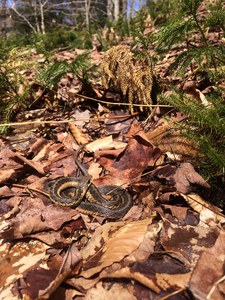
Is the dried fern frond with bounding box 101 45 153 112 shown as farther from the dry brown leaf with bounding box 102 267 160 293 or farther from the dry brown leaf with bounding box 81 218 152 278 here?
the dry brown leaf with bounding box 102 267 160 293

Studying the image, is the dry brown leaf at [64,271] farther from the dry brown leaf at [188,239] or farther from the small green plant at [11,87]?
the small green plant at [11,87]

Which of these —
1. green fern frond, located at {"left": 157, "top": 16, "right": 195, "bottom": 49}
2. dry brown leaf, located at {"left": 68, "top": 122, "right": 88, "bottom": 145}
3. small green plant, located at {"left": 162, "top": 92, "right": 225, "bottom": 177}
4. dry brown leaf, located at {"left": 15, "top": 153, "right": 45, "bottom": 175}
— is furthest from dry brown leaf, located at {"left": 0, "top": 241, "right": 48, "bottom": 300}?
green fern frond, located at {"left": 157, "top": 16, "right": 195, "bottom": 49}

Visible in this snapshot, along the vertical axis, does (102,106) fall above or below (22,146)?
above

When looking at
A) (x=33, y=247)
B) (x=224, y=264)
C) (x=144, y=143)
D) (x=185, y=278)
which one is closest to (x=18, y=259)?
(x=33, y=247)

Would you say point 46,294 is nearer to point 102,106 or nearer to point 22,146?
Answer: point 22,146

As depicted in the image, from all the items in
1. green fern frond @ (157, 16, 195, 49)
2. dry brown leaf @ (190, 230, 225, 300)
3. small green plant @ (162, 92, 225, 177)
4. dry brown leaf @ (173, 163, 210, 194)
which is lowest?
dry brown leaf @ (190, 230, 225, 300)

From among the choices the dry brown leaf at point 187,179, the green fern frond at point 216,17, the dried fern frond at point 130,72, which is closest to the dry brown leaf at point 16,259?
the dry brown leaf at point 187,179

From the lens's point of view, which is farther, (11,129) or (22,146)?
(11,129)
